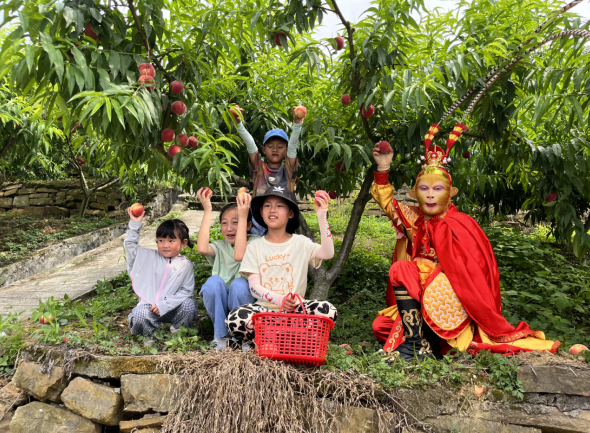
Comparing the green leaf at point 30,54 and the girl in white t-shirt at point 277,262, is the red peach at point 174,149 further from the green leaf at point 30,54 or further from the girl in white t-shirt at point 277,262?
Answer: the green leaf at point 30,54

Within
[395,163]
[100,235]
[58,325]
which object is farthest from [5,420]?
[100,235]

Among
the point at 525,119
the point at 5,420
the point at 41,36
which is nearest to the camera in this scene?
the point at 41,36

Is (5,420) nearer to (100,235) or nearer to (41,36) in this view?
(41,36)

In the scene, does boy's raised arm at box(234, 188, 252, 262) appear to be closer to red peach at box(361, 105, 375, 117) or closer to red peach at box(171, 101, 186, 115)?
red peach at box(171, 101, 186, 115)

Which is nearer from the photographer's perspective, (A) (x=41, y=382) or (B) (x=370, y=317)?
(A) (x=41, y=382)

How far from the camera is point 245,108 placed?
3.61 m

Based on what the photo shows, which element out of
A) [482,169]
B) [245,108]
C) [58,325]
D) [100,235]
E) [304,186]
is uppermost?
[245,108]

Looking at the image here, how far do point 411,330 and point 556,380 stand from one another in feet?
2.50

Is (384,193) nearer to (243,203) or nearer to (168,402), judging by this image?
(243,203)

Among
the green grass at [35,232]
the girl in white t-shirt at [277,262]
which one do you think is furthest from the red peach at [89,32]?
the green grass at [35,232]

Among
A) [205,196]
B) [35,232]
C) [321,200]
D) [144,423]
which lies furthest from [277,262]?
[35,232]

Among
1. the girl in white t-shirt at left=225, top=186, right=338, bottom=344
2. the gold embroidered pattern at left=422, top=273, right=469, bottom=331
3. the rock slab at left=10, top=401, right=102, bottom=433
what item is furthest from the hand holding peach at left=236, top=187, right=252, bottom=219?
the rock slab at left=10, top=401, right=102, bottom=433

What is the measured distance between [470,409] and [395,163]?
6.60ft

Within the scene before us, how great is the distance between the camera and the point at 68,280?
4941mm
